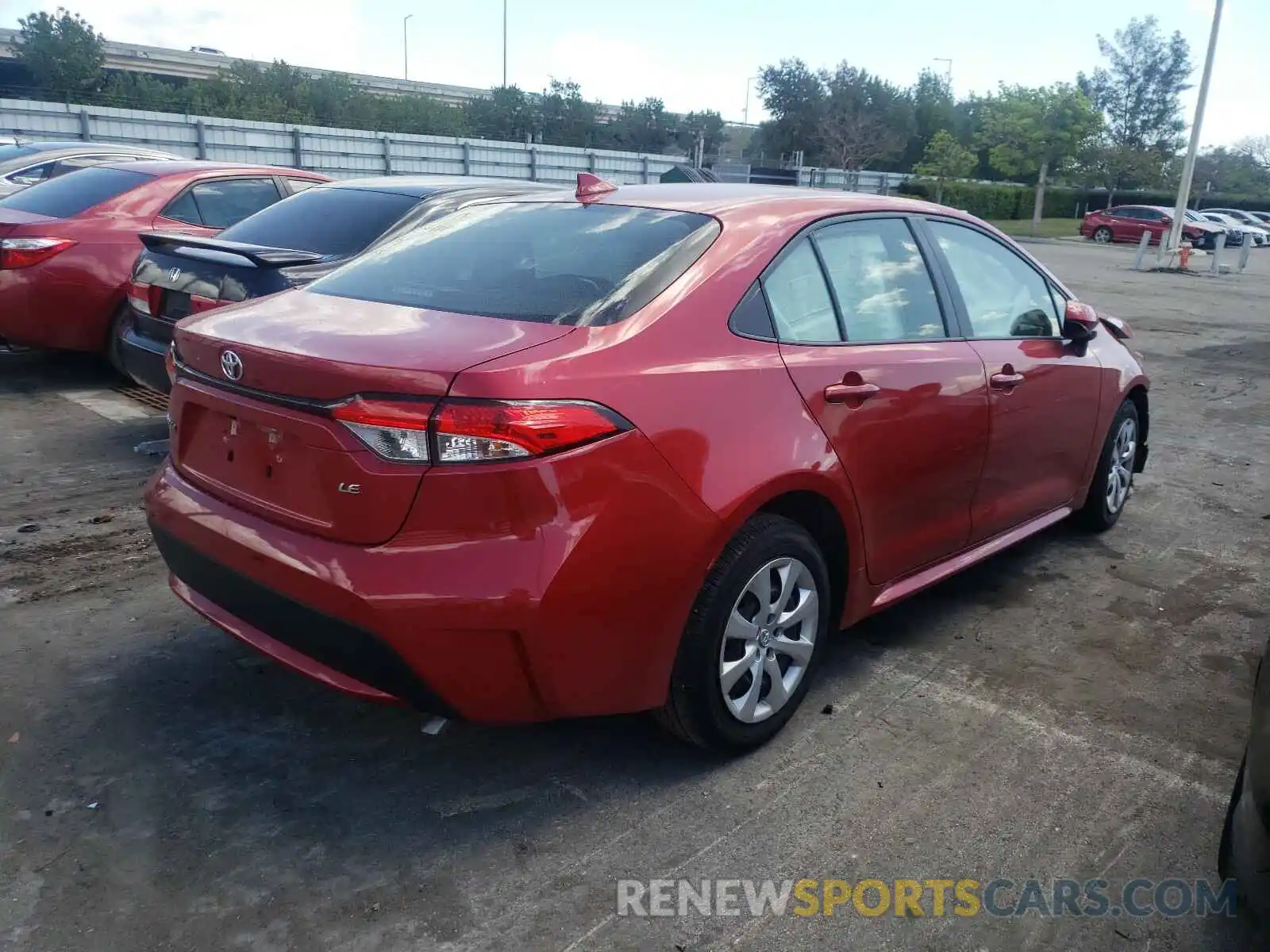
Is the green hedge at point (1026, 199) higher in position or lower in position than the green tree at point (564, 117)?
lower

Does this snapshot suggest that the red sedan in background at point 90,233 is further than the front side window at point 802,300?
Yes

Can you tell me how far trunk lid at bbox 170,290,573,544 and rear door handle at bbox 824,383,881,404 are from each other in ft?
3.01

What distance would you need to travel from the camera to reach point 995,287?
4.36 metres

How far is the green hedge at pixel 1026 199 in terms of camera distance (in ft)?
173

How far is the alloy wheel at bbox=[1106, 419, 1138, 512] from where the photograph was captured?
5312 mm

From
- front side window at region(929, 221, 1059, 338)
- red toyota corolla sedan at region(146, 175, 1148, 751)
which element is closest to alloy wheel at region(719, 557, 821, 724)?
red toyota corolla sedan at region(146, 175, 1148, 751)

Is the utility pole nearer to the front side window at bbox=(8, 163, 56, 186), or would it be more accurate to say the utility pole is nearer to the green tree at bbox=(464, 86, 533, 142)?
the front side window at bbox=(8, 163, 56, 186)

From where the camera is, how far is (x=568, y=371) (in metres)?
2.66

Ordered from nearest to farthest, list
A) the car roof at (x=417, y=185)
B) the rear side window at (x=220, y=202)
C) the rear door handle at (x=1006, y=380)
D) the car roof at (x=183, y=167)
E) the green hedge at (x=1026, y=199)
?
the rear door handle at (x=1006, y=380), the car roof at (x=417, y=185), the rear side window at (x=220, y=202), the car roof at (x=183, y=167), the green hedge at (x=1026, y=199)

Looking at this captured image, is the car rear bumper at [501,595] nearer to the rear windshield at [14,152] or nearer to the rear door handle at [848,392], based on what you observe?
the rear door handle at [848,392]

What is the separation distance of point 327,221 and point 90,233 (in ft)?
7.04

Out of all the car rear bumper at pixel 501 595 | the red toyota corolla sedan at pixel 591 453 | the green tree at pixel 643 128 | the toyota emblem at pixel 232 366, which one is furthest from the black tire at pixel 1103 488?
the green tree at pixel 643 128

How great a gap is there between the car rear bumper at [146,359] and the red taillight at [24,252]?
1455 millimetres

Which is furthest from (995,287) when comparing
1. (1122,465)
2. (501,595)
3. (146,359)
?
(146,359)
